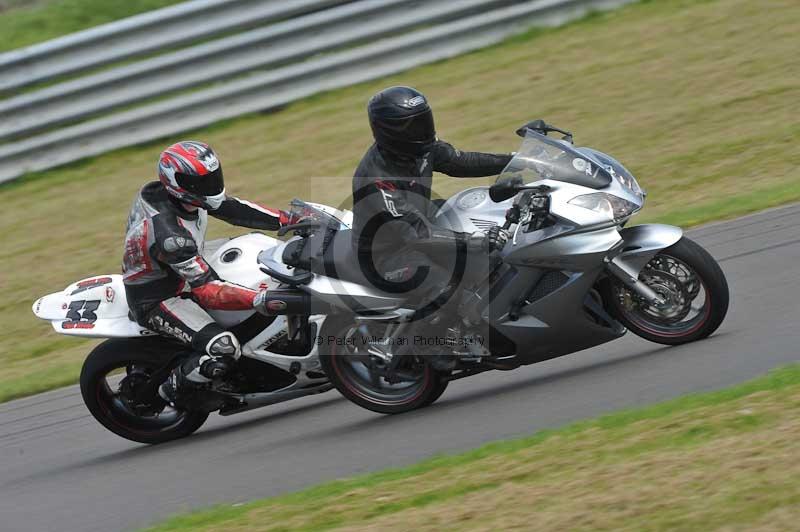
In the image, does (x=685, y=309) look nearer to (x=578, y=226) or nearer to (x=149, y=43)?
(x=578, y=226)

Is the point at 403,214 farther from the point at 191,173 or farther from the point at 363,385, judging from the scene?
the point at 191,173

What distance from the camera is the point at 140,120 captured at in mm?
12164

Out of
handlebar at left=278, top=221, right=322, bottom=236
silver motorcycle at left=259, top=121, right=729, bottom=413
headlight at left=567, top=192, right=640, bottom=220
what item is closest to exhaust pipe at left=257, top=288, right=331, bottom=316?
silver motorcycle at left=259, top=121, right=729, bottom=413

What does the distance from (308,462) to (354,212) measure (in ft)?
4.35

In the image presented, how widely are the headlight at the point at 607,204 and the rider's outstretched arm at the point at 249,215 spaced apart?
198cm

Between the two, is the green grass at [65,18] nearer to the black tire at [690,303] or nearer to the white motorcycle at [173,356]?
the white motorcycle at [173,356]

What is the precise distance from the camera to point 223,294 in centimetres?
659

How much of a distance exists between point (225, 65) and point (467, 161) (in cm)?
633

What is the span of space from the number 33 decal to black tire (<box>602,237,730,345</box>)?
297 centimetres

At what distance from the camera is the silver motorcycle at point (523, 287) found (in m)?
6.02

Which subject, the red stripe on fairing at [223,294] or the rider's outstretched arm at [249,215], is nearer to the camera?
the red stripe on fairing at [223,294]

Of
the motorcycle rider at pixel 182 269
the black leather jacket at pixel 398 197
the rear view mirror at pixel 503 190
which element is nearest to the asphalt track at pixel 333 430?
the motorcycle rider at pixel 182 269

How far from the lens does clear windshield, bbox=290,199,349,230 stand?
Answer: 6598 mm

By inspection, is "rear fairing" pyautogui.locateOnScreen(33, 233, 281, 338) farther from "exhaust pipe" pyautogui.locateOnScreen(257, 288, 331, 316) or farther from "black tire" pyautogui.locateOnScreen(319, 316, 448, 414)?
"black tire" pyautogui.locateOnScreen(319, 316, 448, 414)
